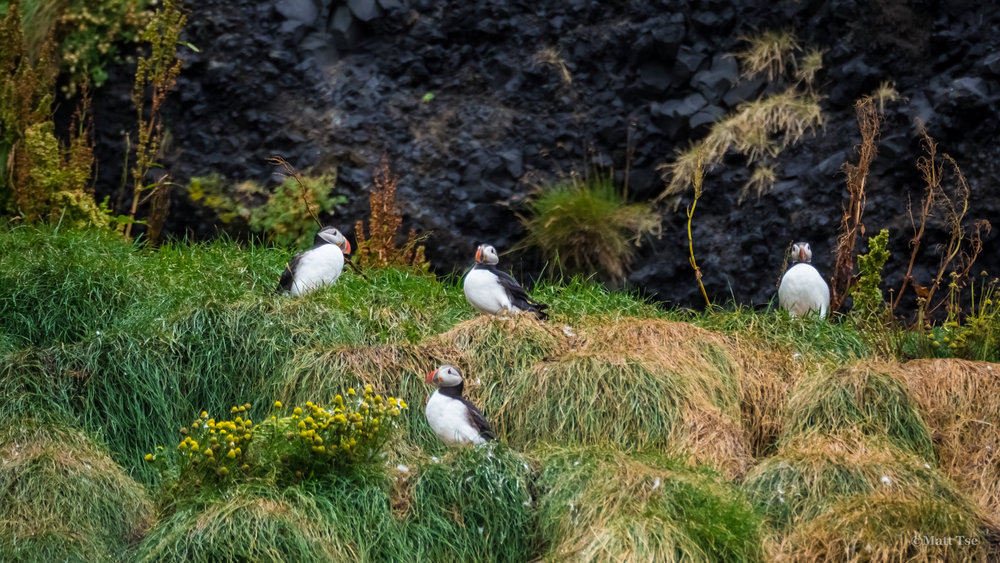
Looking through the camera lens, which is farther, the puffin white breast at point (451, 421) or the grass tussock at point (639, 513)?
the puffin white breast at point (451, 421)

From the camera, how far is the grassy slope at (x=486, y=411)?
4.89 metres

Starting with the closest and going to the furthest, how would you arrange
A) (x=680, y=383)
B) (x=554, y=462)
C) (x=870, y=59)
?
(x=554, y=462)
(x=680, y=383)
(x=870, y=59)

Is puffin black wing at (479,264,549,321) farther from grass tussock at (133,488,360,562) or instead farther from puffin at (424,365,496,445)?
grass tussock at (133,488,360,562)

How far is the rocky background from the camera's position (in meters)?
8.45

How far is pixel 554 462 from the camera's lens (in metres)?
5.37

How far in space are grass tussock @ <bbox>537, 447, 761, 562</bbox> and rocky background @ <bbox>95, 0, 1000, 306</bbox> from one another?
364 cm

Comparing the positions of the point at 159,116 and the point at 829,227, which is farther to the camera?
the point at 159,116

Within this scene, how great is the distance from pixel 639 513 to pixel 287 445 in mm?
1612

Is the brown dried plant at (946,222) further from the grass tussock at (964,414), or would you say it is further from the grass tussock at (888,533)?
the grass tussock at (888,533)

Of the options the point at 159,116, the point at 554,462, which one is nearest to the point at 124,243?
the point at 159,116

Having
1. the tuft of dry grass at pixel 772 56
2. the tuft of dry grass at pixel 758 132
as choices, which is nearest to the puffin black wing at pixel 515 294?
the tuft of dry grass at pixel 758 132

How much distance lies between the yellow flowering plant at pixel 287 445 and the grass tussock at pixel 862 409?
2193 mm

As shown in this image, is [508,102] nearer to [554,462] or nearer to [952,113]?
[952,113]

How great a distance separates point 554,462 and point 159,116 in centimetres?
550
